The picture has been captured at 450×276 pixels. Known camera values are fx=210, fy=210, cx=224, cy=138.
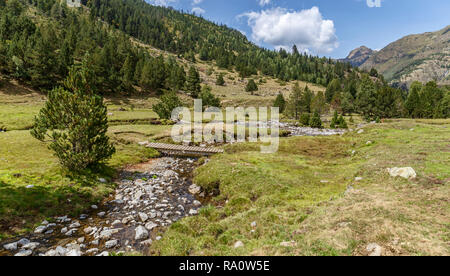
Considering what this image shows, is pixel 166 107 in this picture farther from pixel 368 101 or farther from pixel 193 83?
pixel 368 101

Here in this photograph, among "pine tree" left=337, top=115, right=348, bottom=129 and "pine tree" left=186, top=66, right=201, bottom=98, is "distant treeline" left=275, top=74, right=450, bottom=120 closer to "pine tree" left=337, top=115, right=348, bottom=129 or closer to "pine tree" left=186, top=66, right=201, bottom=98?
"pine tree" left=337, top=115, right=348, bottom=129

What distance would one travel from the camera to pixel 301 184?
606 inches

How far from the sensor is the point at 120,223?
38.3 ft

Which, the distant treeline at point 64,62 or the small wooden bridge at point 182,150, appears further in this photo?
the distant treeline at point 64,62

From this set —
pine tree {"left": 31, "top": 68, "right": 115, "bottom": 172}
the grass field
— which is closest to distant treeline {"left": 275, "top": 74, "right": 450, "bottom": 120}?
the grass field

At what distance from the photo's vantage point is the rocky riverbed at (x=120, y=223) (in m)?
9.22

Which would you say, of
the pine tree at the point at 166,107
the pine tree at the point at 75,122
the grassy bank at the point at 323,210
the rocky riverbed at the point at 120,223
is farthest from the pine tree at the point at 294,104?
the pine tree at the point at 75,122

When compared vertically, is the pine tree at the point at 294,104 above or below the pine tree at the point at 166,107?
above

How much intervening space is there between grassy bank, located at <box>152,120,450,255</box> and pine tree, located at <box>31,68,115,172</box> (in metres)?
9.32

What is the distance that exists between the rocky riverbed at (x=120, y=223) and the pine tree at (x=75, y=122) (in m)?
3.71

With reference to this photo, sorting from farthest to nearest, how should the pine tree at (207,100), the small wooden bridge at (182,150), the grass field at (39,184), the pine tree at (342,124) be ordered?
the pine tree at (207,100) < the pine tree at (342,124) < the small wooden bridge at (182,150) < the grass field at (39,184)

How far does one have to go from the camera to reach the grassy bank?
7.24 m

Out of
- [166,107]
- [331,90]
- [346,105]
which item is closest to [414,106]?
[346,105]

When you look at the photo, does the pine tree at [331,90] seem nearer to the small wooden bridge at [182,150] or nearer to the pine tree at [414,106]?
the pine tree at [414,106]
